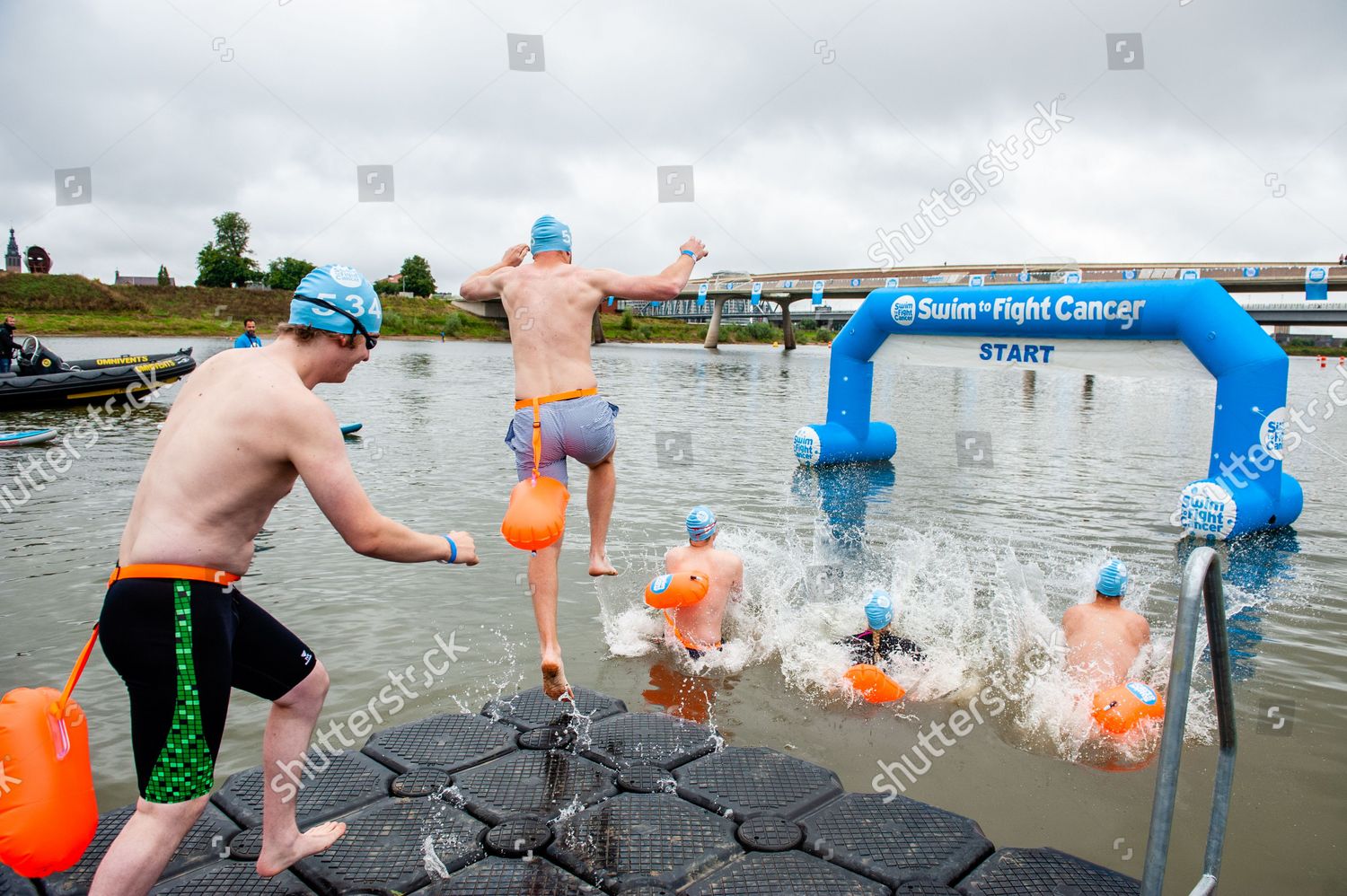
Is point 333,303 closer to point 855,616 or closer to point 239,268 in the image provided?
point 855,616

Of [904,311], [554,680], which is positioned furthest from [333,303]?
[904,311]

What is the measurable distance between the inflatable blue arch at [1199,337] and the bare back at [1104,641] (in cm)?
452

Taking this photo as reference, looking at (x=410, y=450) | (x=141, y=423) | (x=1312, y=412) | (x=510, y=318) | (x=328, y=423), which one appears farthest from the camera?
(x=1312, y=412)

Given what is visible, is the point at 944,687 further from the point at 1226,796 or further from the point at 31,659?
the point at 31,659

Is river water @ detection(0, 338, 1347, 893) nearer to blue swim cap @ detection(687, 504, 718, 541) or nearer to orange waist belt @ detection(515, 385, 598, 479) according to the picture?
blue swim cap @ detection(687, 504, 718, 541)

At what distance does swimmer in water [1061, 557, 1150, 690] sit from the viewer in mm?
5492

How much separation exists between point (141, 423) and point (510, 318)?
16213mm

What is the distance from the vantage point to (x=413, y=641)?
610 centimetres

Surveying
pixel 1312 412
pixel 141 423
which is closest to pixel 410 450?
pixel 141 423

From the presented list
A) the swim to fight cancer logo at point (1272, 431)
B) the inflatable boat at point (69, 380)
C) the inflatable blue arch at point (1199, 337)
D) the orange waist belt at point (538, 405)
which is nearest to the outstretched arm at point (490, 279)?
the orange waist belt at point (538, 405)

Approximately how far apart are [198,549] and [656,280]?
101 inches

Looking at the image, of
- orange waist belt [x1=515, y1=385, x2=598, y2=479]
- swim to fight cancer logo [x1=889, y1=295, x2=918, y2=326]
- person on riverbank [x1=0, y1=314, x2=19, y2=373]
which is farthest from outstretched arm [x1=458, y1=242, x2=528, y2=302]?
person on riverbank [x1=0, y1=314, x2=19, y2=373]

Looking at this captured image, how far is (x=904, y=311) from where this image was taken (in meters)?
12.9

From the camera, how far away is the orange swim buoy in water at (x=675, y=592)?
18.3 ft
